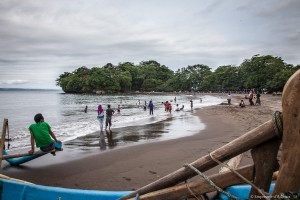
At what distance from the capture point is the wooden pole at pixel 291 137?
204 centimetres

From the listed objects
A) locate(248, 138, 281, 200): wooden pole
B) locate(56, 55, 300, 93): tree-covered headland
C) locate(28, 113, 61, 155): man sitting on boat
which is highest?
locate(56, 55, 300, 93): tree-covered headland

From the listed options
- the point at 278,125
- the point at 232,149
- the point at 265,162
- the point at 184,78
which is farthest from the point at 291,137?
the point at 184,78

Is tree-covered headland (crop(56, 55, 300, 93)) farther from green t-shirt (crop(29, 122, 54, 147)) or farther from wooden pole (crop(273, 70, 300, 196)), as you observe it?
wooden pole (crop(273, 70, 300, 196))

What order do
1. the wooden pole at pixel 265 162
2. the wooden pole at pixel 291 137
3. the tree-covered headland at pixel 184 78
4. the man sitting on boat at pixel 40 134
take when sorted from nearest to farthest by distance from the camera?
the wooden pole at pixel 291 137
the wooden pole at pixel 265 162
the man sitting on boat at pixel 40 134
the tree-covered headland at pixel 184 78

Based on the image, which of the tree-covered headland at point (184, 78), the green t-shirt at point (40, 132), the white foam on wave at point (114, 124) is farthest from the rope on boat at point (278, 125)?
the tree-covered headland at point (184, 78)

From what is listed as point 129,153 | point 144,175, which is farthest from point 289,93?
point 129,153

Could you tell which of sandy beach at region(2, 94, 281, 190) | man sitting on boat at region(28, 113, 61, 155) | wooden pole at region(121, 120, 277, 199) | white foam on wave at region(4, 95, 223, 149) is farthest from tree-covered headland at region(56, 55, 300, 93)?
wooden pole at region(121, 120, 277, 199)

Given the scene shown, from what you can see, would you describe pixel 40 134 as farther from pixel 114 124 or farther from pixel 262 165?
pixel 114 124

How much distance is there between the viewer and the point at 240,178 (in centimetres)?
249

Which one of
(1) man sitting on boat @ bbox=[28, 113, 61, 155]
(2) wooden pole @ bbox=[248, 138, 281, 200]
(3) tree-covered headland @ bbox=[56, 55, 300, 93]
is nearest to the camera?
(2) wooden pole @ bbox=[248, 138, 281, 200]

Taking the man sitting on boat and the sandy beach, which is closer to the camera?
the sandy beach

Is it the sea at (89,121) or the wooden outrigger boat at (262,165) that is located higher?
the wooden outrigger boat at (262,165)

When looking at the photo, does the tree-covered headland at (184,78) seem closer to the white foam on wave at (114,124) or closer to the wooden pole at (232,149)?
the white foam on wave at (114,124)

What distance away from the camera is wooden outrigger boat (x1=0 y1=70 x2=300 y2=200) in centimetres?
208
